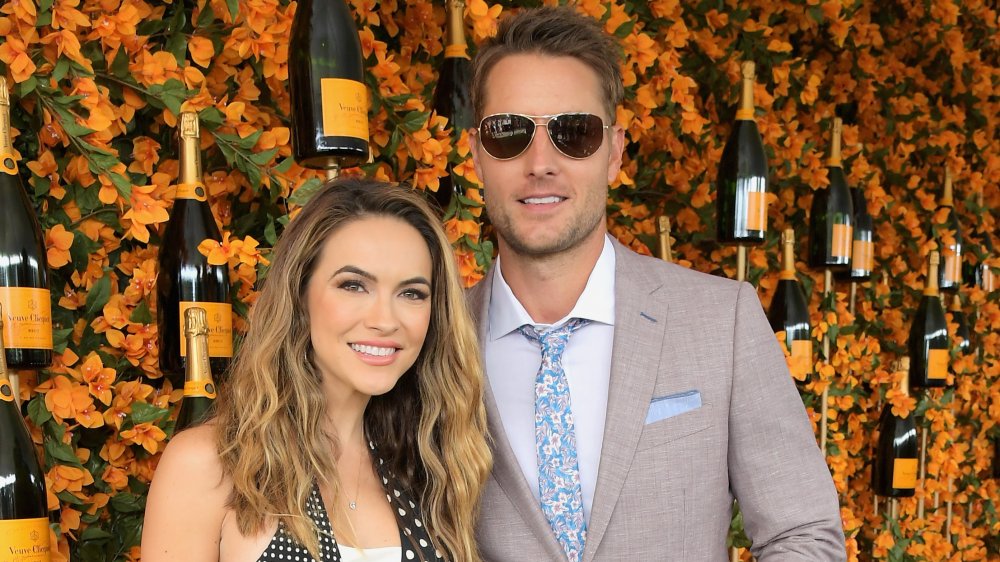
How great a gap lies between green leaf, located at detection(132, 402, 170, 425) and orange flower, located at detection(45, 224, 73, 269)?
22 centimetres

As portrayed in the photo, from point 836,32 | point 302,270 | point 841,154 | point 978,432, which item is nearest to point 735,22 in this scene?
point 836,32

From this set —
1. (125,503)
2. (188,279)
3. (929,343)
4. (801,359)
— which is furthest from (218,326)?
(929,343)

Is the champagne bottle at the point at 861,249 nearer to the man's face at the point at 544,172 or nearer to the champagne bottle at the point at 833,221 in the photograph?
the champagne bottle at the point at 833,221

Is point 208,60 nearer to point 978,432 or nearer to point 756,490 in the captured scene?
point 756,490

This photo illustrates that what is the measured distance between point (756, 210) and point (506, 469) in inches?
41.4

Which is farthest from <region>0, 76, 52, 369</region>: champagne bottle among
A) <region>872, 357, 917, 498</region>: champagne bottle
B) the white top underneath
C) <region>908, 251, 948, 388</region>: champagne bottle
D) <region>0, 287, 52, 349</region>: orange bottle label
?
<region>908, 251, 948, 388</region>: champagne bottle

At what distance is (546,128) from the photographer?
1.33 m

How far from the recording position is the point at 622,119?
6.50 feet

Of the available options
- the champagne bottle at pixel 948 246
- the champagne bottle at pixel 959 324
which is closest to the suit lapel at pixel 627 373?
the champagne bottle at pixel 948 246

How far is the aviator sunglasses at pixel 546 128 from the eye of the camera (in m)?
1.33

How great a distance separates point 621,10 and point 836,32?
100 cm

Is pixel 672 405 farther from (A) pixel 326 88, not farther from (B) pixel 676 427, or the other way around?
(A) pixel 326 88

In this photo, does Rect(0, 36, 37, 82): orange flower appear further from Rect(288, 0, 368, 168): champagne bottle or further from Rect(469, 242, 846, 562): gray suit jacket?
Rect(469, 242, 846, 562): gray suit jacket

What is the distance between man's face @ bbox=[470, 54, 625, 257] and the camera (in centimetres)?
131
